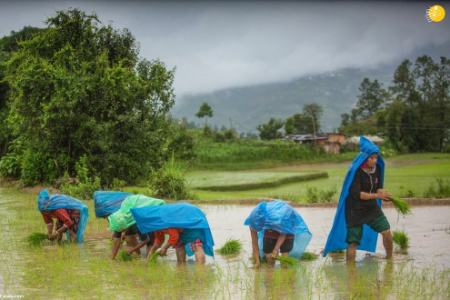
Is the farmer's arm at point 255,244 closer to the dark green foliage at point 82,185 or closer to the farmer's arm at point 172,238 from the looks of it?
the farmer's arm at point 172,238

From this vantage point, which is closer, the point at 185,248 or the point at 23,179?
the point at 185,248

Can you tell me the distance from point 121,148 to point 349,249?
18.0m

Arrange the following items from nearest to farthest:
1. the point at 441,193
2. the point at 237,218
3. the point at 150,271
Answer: the point at 150,271
the point at 237,218
the point at 441,193

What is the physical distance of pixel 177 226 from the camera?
9922 millimetres

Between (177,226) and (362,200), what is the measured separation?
9.72 feet

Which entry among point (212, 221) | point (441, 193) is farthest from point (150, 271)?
point (441, 193)

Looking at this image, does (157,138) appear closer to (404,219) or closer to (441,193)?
(441,193)

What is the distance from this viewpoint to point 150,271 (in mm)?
9539

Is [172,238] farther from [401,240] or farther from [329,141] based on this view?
[329,141]

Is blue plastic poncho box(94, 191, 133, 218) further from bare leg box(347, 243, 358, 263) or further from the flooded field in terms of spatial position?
bare leg box(347, 243, 358, 263)

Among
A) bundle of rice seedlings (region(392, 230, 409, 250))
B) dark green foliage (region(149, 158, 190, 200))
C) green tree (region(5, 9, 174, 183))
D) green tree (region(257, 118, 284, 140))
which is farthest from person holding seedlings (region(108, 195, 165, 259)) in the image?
green tree (region(257, 118, 284, 140))

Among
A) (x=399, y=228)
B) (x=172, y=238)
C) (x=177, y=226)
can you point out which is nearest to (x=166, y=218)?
(x=177, y=226)

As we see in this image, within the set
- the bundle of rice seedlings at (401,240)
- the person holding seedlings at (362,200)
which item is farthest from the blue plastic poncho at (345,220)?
the bundle of rice seedlings at (401,240)

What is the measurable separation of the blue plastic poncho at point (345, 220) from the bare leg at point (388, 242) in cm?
31
